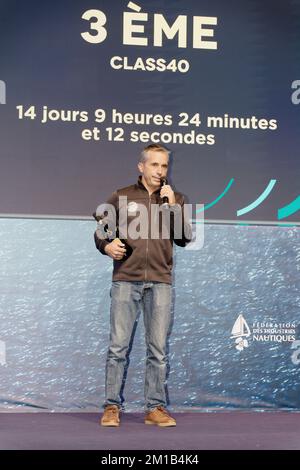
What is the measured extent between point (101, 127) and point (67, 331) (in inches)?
43.7

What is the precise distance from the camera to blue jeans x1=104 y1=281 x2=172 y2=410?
3.90 meters

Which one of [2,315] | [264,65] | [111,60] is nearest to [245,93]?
[264,65]

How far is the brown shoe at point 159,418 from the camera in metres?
3.81

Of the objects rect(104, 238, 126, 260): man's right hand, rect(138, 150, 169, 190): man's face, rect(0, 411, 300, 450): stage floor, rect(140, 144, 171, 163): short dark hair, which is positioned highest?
rect(140, 144, 171, 163): short dark hair

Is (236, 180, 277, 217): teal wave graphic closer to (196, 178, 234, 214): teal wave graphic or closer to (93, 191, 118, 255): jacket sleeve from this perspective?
(196, 178, 234, 214): teal wave graphic

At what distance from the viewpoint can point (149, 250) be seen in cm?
397

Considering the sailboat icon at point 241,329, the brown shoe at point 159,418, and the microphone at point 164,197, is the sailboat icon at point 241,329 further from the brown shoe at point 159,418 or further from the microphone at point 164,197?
the microphone at point 164,197

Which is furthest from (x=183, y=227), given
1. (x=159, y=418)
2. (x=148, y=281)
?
(x=159, y=418)

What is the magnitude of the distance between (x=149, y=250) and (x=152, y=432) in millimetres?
883

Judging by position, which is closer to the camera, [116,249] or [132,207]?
[116,249]

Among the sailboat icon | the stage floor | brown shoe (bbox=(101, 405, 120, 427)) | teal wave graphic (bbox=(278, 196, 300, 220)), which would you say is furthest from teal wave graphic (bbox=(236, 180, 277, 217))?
brown shoe (bbox=(101, 405, 120, 427))

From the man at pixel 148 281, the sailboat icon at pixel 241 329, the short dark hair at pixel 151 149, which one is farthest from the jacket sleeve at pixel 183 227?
the sailboat icon at pixel 241 329

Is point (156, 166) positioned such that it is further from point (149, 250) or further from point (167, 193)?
point (149, 250)

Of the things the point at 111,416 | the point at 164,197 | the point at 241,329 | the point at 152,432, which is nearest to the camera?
the point at 152,432
